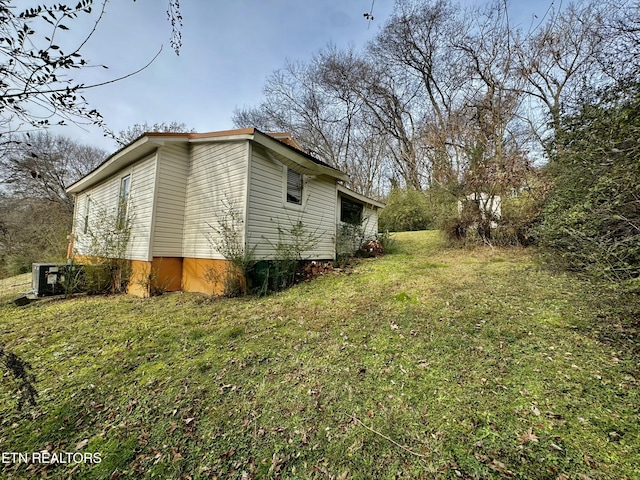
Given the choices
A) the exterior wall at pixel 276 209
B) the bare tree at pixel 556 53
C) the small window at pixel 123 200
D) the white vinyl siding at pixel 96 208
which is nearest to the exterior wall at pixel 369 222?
the exterior wall at pixel 276 209

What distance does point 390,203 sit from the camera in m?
15.8

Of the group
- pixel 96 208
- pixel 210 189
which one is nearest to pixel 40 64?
pixel 210 189

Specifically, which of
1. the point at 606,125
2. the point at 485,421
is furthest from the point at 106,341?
the point at 606,125

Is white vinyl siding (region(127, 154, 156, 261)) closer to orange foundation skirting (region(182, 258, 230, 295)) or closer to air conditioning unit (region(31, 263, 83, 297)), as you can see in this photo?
orange foundation skirting (region(182, 258, 230, 295))

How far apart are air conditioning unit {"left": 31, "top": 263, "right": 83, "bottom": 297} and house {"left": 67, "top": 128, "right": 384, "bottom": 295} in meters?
0.77

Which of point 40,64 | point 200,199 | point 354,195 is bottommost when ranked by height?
point 40,64

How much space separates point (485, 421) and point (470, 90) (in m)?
10.8

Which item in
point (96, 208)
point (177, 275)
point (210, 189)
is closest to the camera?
point (210, 189)

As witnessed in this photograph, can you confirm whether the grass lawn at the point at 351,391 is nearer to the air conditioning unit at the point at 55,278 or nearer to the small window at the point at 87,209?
the air conditioning unit at the point at 55,278

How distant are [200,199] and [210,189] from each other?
427 millimetres

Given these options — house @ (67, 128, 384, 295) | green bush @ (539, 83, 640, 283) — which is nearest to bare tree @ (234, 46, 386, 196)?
house @ (67, 128, 384, 295)

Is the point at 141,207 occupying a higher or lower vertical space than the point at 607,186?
higher

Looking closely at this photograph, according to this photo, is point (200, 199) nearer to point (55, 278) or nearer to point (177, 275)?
point (177, 275)

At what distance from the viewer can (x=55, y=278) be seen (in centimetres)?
664
